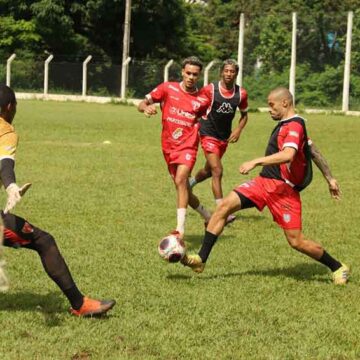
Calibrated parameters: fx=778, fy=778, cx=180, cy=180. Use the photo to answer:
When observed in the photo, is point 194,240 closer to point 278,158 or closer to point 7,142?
point 278,158

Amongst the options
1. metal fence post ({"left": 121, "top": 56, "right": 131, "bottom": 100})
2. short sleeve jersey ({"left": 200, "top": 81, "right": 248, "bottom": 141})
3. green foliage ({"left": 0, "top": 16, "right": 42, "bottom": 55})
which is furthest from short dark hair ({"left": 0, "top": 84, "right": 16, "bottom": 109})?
green foliage ({"left": 0, "top": 16, "right": 42, "bottom": 55})

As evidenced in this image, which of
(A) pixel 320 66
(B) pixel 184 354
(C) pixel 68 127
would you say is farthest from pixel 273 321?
(A) pixel 320 66

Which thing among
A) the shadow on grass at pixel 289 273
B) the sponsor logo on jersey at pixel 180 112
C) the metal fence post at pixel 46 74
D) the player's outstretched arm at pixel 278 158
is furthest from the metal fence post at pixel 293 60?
the player's outstretched arm at pixel 278 158

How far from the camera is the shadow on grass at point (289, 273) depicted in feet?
24.3

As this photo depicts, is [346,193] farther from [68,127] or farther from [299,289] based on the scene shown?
[68,127]

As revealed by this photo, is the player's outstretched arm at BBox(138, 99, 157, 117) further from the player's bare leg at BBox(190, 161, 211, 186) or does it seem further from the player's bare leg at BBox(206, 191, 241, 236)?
the player's bare leg at BBox(190, 161, 211, 186)

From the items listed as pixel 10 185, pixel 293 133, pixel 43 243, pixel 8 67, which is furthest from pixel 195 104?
pixel 8 67

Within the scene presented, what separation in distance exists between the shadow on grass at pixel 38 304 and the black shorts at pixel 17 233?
61cm

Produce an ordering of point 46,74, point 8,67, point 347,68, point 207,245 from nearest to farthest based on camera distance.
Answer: point 207,245 → point 347,68 → point 8,67 → point 46,74

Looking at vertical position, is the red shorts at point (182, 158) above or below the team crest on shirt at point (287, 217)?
above

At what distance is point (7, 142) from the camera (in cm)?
538

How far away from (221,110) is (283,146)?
11.3ft

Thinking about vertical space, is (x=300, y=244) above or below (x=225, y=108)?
below

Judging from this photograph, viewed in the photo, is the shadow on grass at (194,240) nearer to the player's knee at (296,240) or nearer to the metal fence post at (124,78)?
the player's knee at (296,240)
